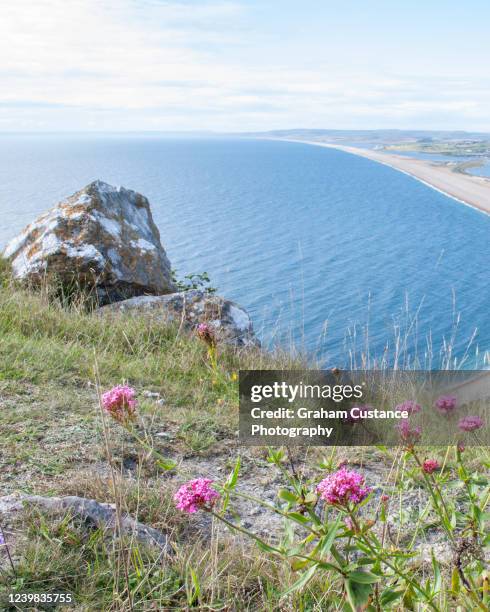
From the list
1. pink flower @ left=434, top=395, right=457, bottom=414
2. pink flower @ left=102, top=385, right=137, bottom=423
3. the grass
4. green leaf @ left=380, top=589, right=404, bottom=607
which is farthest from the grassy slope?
pink flower @ left=434, top=395, right=457, bottom=414

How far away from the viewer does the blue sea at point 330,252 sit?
21.2 m

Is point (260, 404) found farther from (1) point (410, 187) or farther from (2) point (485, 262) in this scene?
(1) point (410, 187)

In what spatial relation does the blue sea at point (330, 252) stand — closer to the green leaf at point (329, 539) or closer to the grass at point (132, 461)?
the grass at point (132, 461)

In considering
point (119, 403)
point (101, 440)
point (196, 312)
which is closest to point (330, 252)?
point (196, 312)

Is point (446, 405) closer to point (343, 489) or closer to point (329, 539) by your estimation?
point (343, 489)

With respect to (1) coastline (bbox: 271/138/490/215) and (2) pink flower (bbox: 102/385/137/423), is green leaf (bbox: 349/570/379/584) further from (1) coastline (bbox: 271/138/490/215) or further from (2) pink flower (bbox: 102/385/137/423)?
(1) coastline (bbox: 271/138/490/215)

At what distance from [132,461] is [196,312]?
373 cm

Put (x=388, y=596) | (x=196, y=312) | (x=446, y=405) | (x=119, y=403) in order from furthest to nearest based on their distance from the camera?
(x=196, y=312) → (x=446, y=405) → (x=119, y=403) → (x=388, y=596)

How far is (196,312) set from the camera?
23.3ft

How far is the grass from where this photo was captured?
2.25m

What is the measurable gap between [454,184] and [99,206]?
74.7 metres

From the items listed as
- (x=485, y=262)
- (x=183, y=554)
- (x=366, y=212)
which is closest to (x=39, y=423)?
(x=183, y=554)

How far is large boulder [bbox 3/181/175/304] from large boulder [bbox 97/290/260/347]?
65cm

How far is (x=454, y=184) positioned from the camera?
7550cm
